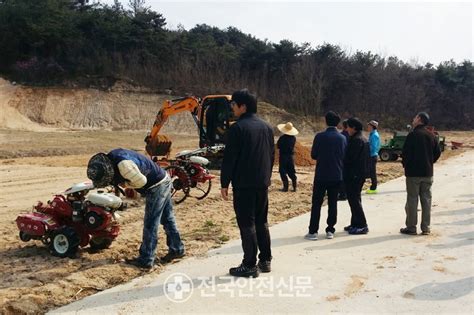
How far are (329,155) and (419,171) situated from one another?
144 centimetres

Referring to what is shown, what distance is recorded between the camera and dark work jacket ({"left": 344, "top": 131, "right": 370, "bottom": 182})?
8031 millimetres

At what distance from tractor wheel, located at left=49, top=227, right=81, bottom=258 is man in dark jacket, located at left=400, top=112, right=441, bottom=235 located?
4.93 meters

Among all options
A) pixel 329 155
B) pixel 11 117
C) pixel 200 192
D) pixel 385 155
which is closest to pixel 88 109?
pixel 11 117

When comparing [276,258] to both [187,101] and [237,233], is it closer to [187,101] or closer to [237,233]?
[237,233]

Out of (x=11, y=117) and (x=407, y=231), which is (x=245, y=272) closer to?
(x=407, y=231)

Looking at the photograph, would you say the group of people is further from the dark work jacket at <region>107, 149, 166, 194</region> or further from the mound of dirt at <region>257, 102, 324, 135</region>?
the mound of dirt at <region>257, 102, 324, 135</region>

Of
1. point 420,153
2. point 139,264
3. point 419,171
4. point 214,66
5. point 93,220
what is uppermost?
point 214,66

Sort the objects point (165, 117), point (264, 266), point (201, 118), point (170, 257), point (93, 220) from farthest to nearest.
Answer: point (201, 118), point (165, 117), point (170, 257), point (93, 220), point (264, 266)

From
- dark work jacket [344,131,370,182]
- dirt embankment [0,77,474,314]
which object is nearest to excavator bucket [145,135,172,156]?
dirt embankment [0,77,474,314]

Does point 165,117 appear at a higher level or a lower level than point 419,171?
higher

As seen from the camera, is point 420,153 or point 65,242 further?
point 420,153

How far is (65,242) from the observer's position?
21.3ft

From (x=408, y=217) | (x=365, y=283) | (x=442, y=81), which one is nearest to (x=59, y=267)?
(x=365, y=283)

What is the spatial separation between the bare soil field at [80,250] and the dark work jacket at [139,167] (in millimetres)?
1057
